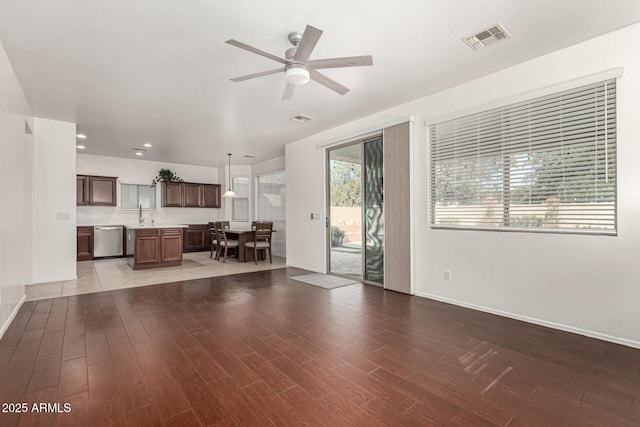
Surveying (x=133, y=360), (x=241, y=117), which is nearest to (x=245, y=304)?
(x=133, y=360)

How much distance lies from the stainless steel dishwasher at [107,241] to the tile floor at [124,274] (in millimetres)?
272

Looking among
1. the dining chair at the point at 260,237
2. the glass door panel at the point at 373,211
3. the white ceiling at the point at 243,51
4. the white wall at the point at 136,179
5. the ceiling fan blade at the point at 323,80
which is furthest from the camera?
the white wall at the point at 136,179

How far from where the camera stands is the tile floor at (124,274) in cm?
461

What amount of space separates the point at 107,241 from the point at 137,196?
4.79ft

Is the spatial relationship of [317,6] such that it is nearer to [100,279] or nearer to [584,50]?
[584,50]

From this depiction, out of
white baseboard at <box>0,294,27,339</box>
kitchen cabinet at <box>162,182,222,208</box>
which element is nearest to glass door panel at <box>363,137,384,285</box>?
white baseboard at <box>0,294,27,339</box>

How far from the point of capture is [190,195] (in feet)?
30.7

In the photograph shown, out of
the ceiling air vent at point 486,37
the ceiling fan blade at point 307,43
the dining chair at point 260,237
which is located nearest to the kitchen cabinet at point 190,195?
the dining chair at point 260,237

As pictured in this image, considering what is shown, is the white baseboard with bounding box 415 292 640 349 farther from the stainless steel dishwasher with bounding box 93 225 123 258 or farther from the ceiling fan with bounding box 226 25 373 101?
the stainless steel dishwasher with bounding box 93 225 123 258

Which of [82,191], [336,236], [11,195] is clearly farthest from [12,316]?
[82,191]

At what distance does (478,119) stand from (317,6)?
2367 millimetres

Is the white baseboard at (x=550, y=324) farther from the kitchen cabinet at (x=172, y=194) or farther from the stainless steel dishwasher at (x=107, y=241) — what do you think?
the stainless steel dishwasher at (x=107, y=241)

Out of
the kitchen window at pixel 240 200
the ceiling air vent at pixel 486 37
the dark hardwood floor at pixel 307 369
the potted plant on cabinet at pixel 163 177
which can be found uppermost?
the ceiling air vent at pixel 486 37

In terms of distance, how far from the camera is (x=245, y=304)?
3889mm
